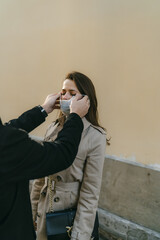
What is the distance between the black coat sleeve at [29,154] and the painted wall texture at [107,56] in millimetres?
1521

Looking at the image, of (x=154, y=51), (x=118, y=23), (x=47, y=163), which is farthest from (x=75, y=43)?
(x=47, y=163)

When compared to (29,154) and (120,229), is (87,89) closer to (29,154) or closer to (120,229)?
(29,154)

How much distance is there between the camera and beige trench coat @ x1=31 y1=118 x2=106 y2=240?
1.60 metres

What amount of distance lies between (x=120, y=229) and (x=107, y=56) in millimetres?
2258

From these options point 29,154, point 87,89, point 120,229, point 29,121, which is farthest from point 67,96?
point 120,229

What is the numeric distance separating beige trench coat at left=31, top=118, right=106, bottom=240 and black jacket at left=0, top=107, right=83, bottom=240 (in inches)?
15.4

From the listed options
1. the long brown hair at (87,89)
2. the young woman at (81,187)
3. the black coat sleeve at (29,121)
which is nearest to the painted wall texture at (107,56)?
the long brown hair at (87,89)

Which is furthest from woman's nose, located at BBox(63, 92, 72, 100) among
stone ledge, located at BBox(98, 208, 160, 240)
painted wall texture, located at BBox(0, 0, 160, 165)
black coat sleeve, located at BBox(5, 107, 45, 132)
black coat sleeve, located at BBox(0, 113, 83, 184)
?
stone ledge, located at BBox(98, 208, 160, 240)

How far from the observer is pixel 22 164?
996mm

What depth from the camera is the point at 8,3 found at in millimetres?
3957

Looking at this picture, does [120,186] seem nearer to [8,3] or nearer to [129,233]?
[129,233]

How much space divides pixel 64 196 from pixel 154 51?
70.3 inches

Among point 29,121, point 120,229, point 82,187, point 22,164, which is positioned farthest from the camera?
point 120,229

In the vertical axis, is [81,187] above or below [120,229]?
above
